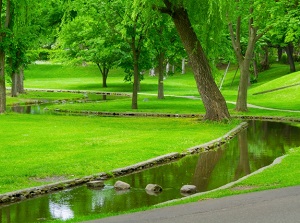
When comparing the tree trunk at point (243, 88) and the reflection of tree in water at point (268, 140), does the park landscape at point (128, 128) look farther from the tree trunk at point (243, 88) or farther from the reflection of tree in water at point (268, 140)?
the reflection of tree in water at point (268, 140)

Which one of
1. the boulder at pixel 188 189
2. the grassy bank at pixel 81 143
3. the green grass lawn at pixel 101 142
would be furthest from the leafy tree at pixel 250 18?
the boulder at pixel 188 189

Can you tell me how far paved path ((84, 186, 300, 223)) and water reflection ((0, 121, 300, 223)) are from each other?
2.35m

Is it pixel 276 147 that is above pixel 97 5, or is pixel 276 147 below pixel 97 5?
below

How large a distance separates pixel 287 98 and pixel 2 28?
25.3 meters

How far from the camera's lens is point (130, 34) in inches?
1634

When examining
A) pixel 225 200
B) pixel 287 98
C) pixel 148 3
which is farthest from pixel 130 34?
pixel 225 200

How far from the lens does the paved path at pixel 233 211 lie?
35.3 feet

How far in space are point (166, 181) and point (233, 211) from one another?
252 inches

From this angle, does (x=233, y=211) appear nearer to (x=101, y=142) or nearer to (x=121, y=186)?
(x=121, y=186)

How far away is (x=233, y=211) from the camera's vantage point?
1147cm

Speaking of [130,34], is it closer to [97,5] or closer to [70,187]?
[97,5]

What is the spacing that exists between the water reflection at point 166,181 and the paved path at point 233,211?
2.35 meters

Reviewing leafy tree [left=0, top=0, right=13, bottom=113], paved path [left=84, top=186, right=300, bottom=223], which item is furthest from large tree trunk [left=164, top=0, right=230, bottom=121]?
paved path [left=84, top=186, right=300, bottom=223]

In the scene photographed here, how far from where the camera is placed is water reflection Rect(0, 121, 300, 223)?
14078mm
